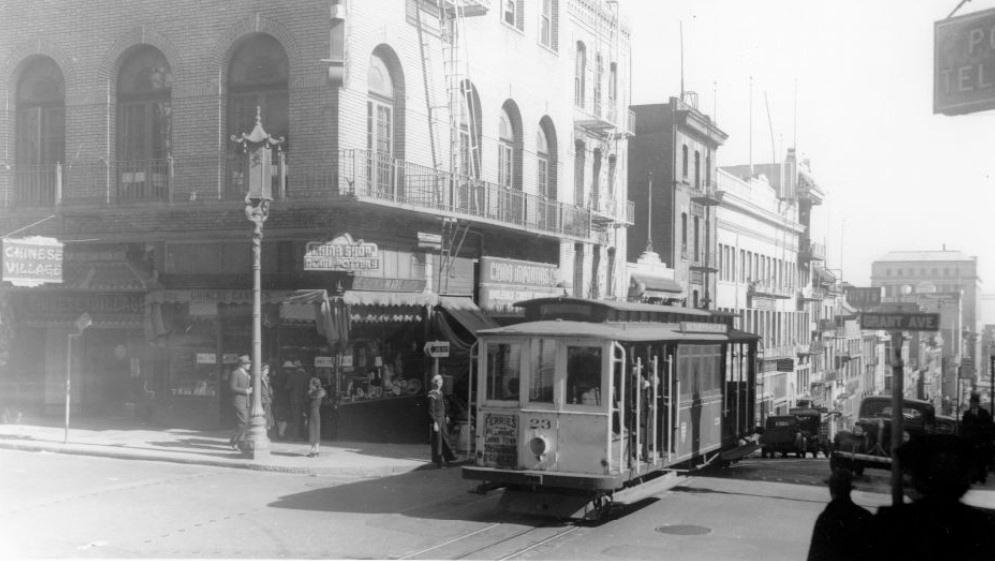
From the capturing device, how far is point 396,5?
22.2 m

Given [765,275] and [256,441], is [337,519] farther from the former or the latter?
[765,275]

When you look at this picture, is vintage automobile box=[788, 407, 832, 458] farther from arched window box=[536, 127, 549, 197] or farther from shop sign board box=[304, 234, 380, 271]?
shop sign board box=[304, 234, 380, 271]

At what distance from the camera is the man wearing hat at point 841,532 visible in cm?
551

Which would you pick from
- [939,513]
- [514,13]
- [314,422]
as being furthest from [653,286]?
[939,513]

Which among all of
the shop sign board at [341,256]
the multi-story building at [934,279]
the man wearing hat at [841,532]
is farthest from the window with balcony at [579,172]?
the man wearing hat at [841,532]

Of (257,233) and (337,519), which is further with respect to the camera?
(257,233)

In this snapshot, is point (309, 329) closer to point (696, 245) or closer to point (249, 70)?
point (249, 70)

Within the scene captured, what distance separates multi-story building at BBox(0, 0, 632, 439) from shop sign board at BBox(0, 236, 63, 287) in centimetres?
111

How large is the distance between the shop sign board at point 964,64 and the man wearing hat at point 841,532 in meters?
4.93

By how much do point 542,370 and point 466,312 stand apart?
1092cm

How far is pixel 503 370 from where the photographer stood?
524 inches

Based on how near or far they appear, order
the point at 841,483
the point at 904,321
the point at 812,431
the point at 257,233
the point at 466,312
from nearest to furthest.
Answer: the point at 841,483
the point at 904,321
the point at 257,233
the point at 466,312
the point at 812,431

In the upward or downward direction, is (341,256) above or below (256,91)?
below

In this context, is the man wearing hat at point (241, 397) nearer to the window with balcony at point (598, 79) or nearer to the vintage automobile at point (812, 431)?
the vintage automobile at point (812, 431)
